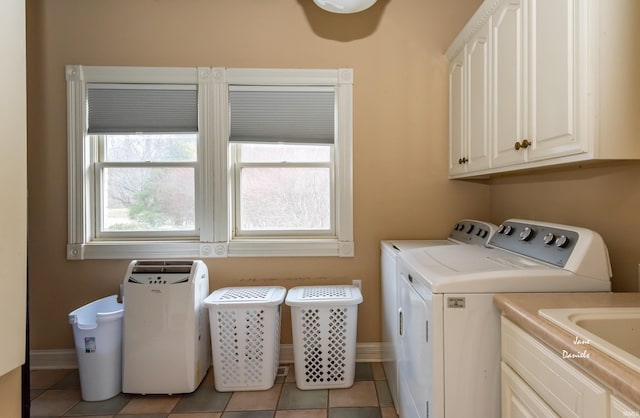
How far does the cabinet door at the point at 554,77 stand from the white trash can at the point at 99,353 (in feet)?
7.72

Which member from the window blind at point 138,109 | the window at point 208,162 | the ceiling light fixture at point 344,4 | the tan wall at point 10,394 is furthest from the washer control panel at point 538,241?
the window blind at point 138,109

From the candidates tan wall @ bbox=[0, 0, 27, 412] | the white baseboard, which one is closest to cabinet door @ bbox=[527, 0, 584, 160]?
the white baseboard

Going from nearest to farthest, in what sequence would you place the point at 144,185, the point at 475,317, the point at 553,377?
the point at 553,377
the point at 475,317
the point at 144,185

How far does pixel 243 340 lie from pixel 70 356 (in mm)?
1394

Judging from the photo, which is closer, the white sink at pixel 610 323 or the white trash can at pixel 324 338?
A: the white sink at pixel 610 323

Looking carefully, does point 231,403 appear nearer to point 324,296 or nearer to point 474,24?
point 324,296

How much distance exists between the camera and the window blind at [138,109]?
2176 millimetres

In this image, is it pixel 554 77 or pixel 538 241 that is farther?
pixel 538 241

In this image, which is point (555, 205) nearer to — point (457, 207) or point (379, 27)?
point (457, 207)

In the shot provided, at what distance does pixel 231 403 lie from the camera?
5.83 ft

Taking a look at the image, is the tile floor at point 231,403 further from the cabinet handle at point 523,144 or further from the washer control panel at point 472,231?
the cabinet handle at point 523,144

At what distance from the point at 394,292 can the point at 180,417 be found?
136cm

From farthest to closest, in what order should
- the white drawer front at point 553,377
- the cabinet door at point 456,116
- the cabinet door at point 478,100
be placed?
the cabinet door at point 456,116, the cabinet door at point 478,100, the white drawer front at point 553,377

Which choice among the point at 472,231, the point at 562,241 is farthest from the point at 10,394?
the point at 472,231
